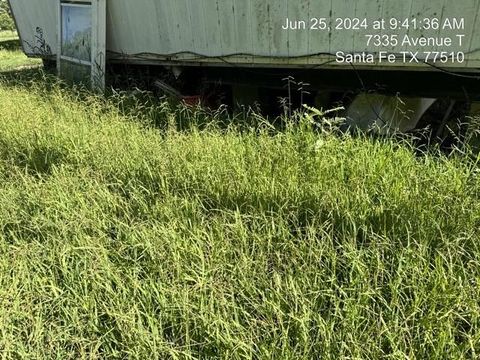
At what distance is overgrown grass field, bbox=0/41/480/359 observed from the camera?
5.96ft

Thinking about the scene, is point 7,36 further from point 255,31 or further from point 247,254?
point 247,254

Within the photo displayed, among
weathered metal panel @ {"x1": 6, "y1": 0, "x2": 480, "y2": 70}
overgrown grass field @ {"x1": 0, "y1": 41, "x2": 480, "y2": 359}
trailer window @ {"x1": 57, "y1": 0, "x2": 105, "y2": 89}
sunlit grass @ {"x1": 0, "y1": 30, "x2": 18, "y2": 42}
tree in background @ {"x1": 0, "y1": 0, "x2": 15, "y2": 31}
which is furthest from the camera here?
tree in background @ {"x1": 0, "y1": 0, "x2": 15, "y2": 31}

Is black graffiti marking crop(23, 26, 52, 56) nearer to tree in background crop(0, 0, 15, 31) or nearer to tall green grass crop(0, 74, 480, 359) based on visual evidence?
tall green grass crop(0, 74, 480, 359)

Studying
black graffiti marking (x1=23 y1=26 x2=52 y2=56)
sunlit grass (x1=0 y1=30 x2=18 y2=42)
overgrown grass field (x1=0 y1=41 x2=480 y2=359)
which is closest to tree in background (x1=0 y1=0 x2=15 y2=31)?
sunlit grass (x1=0 y1=30 x2=18 y2=42)

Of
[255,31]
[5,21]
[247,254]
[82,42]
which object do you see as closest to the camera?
[247,254]

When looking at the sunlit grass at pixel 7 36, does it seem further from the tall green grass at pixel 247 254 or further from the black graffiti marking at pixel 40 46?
the tall green grass at pixel 247 254

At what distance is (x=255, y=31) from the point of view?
176 inches

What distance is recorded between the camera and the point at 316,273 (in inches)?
80.6

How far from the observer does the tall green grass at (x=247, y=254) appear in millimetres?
1817

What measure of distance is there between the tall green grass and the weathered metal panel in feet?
3.60

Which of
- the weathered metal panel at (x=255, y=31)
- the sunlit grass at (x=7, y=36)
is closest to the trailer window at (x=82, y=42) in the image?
the weathered metal panel at (x=255, y=31)

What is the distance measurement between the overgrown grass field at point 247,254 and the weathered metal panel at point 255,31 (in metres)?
1.10

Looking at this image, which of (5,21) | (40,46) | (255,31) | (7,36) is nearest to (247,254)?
(255,31)

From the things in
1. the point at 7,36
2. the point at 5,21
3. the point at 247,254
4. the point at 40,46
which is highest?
the point at 5,21
